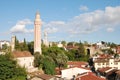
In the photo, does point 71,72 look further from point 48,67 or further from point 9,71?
point 9,71

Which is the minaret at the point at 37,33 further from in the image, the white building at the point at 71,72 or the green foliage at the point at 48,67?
the white building at the point at 71,72

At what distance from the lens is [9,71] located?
35.2m

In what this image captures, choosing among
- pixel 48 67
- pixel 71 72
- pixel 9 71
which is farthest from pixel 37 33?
pixel 9 71

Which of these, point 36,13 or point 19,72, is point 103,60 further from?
point 19,72

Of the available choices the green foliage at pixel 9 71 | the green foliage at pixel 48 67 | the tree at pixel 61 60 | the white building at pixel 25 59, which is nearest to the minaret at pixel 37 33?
the tree at pixel 61 60

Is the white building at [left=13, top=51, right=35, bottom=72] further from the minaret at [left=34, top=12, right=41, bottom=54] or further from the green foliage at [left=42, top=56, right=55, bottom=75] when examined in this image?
the minaret at [left=34, top=12, right=41, bottom=54]

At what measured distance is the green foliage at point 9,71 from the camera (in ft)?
114

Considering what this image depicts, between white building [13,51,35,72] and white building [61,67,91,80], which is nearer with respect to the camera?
white building [61,67,91,80]

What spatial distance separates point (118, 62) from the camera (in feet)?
176

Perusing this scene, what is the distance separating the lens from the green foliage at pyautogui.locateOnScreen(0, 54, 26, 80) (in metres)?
34.6

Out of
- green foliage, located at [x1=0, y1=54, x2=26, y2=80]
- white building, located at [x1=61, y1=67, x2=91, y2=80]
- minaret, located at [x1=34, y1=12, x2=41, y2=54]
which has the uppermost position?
minaret, located at [x1=34, y1=12, x2=41, y2=54]

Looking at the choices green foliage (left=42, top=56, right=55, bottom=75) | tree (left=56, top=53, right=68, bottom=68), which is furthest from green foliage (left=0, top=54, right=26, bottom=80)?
tree (left=56, top=53, right=68, bottom=68)

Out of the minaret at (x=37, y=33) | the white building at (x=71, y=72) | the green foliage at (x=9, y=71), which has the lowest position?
the white building at (x=71, y=72)

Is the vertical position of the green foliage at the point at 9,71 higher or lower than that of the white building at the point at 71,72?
higher
